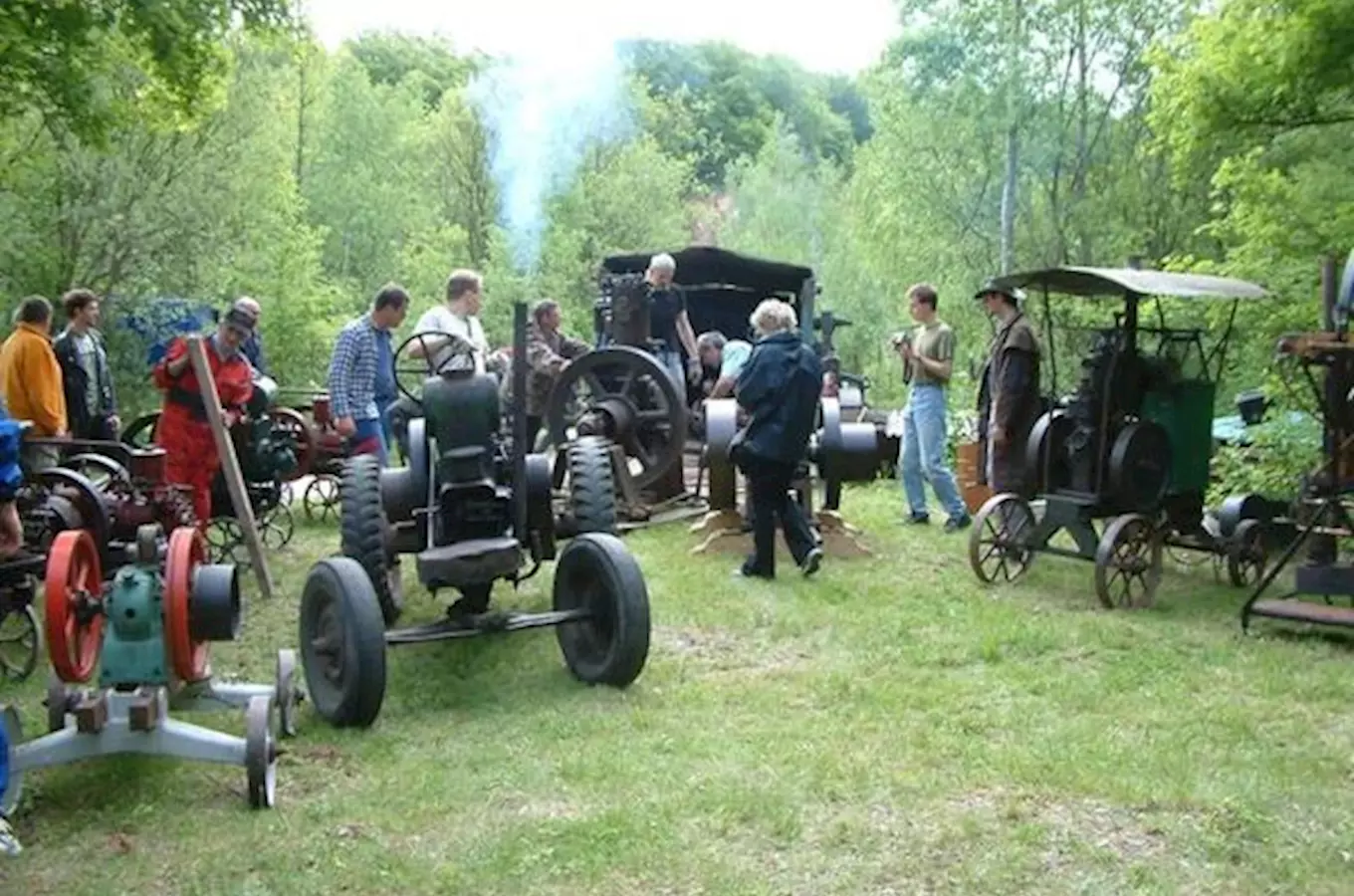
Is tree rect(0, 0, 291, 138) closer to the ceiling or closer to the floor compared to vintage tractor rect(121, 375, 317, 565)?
closer to the ceiling

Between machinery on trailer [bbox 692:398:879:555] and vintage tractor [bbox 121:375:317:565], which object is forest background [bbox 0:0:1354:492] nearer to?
vintage tractor [bbox 121:375:317:565]

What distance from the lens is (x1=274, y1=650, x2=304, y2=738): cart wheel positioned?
16.1 feet

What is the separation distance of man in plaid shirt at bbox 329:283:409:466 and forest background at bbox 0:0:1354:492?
2.00 metres

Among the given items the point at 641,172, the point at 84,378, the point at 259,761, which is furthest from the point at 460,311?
the point at 641,172

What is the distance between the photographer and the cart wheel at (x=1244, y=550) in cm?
776

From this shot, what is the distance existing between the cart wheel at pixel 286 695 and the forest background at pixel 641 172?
155 inches

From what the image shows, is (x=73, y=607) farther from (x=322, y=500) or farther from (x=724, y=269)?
(x=724, y=269)

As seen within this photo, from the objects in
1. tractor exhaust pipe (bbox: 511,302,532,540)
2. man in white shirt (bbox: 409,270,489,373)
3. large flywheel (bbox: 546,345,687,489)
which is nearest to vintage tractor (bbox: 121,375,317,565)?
man in white shirt (bbox: 409,270,489,373)

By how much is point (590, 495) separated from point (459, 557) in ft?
3.48

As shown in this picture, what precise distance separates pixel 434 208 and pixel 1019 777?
22843 millimetres

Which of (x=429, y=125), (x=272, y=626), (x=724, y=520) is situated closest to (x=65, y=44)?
(x=272, y=626)

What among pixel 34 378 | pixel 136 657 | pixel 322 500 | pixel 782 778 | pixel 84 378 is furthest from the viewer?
pixel 322 500

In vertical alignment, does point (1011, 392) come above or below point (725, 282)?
below

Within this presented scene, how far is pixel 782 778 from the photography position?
4500 mm
